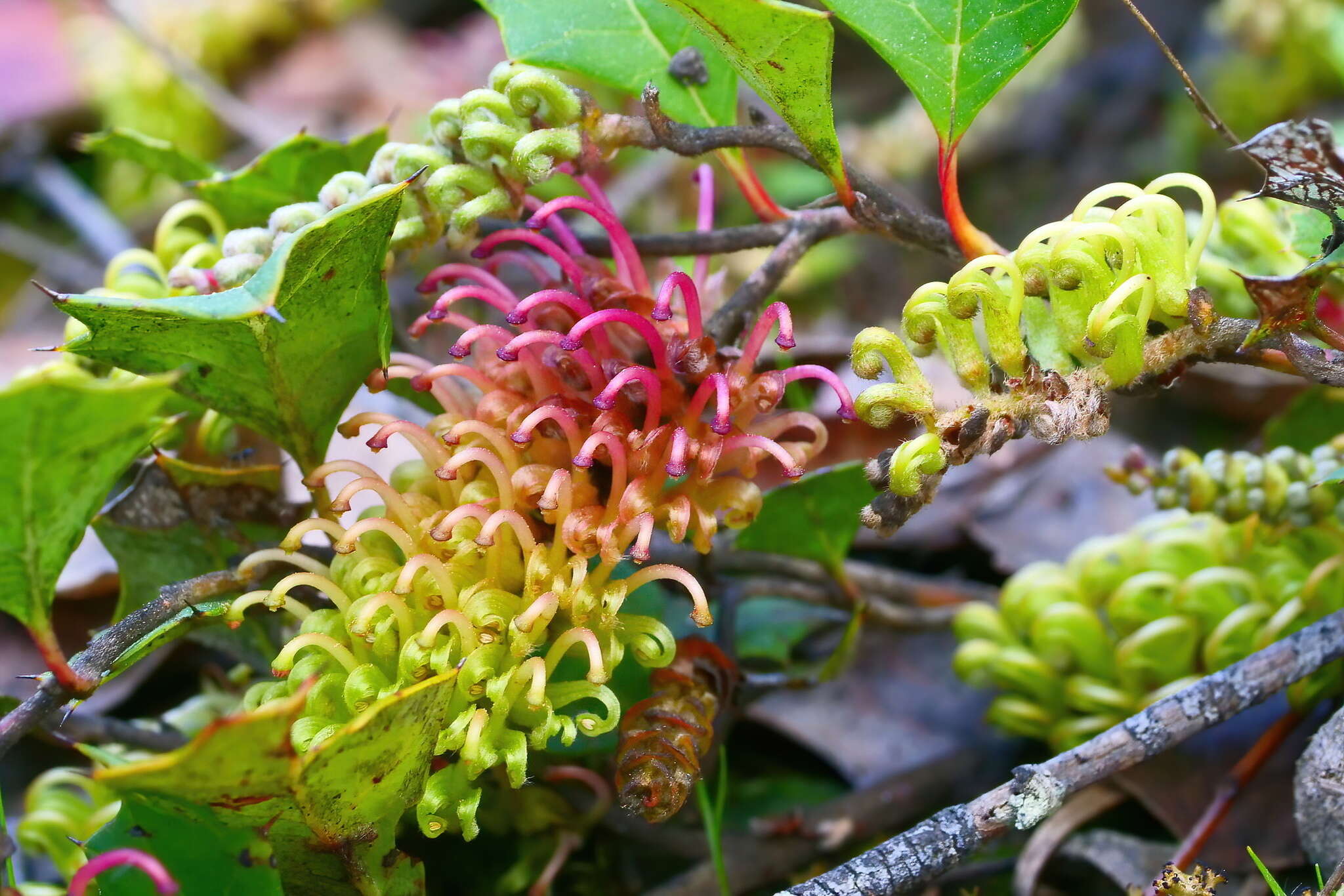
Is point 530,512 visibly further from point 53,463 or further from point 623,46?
point 623,46

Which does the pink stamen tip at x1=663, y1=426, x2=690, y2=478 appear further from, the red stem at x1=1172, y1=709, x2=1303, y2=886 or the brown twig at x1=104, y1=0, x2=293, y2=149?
the brown twig at x1=104, y1=0, x2=293, y2=149

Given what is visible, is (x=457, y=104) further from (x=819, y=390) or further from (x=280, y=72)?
(x=280, y=72)

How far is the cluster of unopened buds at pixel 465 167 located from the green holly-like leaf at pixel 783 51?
139 mm

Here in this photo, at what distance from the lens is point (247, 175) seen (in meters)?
1.06

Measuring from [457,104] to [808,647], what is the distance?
77 cm

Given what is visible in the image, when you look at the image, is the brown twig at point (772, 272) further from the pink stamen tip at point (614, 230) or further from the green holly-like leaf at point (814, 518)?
the green holly-like leaf at point (814, 518)

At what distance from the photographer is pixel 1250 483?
0.94 m

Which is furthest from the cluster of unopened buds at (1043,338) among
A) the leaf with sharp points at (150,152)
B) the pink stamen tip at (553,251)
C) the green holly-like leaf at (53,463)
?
the leaf with sharp points at (150,152)

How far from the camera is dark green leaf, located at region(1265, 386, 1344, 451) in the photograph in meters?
1.11

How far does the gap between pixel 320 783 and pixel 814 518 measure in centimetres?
55

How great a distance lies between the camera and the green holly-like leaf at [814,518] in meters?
1.01

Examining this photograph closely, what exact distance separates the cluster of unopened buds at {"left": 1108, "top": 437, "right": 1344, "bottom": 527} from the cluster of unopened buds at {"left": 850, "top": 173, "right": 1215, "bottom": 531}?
0.26 metres

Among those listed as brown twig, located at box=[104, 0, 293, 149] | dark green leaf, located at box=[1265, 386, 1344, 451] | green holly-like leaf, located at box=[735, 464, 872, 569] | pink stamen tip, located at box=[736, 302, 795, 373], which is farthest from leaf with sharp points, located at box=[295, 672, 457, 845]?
brown twig, located at box=[104, 0, 293, 149]

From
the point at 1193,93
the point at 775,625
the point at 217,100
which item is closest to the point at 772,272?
the point at 1193,93
